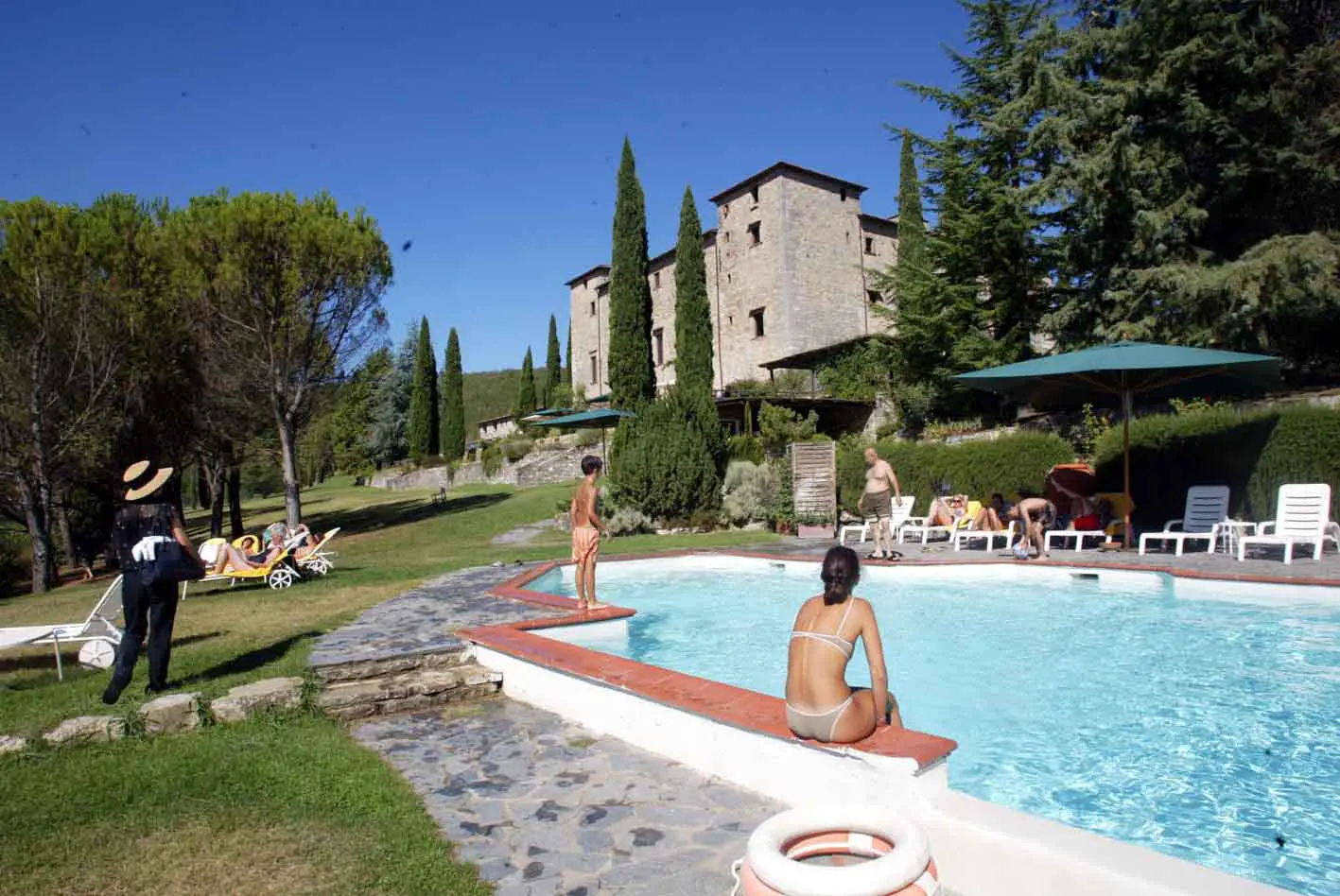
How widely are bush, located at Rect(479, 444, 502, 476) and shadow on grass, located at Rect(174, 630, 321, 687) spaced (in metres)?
27.7

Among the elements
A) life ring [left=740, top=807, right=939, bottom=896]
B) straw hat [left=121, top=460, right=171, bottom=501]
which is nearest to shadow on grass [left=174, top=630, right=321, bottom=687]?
straw hat [left=121, top=460, right=171, bottom=501]

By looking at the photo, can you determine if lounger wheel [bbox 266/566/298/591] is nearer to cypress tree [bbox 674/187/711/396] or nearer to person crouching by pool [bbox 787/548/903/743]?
person crouching by pool [bbox 787/548/903/743]

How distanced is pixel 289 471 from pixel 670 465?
956cm

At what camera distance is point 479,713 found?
4.99 meters

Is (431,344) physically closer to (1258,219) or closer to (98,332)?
(98,332)

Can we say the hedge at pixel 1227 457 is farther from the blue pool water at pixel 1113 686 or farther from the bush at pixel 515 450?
the bush at pixel 515 450

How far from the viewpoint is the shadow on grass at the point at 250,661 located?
17.8ft

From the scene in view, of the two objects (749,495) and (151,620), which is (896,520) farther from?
(151,620)

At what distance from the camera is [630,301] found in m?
→ 28.5

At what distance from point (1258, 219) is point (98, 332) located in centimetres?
2442

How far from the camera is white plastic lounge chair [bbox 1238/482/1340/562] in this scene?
8617 mm

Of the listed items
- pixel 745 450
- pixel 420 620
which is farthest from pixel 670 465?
pixel 420 620

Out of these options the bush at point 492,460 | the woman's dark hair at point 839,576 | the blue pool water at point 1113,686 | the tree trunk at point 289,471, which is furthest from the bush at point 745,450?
the woman's dark hair at point 839,576

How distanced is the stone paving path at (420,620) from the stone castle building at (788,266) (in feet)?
75.0
